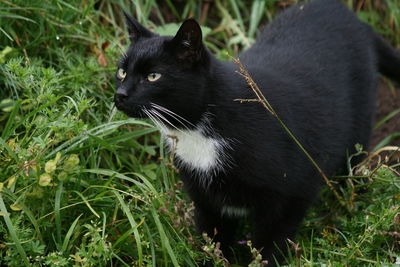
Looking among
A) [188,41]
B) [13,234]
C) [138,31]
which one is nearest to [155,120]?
[188,41]

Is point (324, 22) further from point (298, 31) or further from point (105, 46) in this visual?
point (105, 46)

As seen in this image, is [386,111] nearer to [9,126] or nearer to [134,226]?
[134,226]

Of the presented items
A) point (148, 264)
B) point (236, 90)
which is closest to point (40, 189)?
point (148, 264)

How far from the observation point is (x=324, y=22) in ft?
10.2

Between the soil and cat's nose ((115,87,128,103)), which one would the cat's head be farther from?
the soil

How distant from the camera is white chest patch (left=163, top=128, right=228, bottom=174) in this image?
246cm

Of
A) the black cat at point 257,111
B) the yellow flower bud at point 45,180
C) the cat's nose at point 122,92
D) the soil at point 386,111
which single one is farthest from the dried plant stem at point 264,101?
the soil at point 386,111

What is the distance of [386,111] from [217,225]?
1814 mm

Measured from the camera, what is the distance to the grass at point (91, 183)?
240 cm

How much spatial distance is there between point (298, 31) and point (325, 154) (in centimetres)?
64

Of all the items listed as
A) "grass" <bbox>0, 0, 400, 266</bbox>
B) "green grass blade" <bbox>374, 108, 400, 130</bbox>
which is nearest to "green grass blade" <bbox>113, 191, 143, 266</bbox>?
"grass" <bbox>0, 0, 400, 266</bbox>

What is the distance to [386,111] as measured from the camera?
410 cm

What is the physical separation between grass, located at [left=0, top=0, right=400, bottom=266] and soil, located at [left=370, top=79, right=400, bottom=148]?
32.7 inches

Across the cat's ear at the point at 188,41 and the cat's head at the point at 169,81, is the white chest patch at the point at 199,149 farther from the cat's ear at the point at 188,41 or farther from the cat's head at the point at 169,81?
the cat's ear at the point at 188,41
